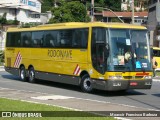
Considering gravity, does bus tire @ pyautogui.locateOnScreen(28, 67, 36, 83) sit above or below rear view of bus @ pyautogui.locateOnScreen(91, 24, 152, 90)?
below

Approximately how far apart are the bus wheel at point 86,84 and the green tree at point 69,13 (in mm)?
57285

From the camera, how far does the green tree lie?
7638 cm

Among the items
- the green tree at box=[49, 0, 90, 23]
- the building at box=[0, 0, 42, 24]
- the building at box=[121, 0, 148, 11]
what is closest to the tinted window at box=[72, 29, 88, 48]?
the green tree at box=[49, 0, 90, 23]

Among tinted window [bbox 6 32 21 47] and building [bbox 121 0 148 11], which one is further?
building [bbox 121 0 148 11]

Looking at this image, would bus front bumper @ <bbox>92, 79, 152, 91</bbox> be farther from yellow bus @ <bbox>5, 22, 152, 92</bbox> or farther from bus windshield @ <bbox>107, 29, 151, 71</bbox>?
bus windshield @ <bbox>107, 29, 151, 71</bbox>

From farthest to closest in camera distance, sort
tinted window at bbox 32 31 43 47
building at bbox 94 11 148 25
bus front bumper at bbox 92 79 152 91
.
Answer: building at bbox 94 11 148 25, tinted window at bbox 32 31 43 47, bus front bumper at bbox 92 79 152 91

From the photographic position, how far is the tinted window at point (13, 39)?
25358mm

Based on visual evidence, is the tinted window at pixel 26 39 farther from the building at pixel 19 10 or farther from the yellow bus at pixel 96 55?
the building at pixel 19 10

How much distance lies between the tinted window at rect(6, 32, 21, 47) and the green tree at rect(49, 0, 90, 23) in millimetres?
49277

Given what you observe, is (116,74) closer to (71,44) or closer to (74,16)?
(71,44)

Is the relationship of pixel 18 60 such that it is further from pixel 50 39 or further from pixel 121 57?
pixel 121 57

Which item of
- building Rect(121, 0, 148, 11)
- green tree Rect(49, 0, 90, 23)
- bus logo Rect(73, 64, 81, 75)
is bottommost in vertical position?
bus logo Rect(73, 64, 81, 75)

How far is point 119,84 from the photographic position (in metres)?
17.3

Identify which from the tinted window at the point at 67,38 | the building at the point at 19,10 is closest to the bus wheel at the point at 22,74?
the tinted window at the point at 67,38
